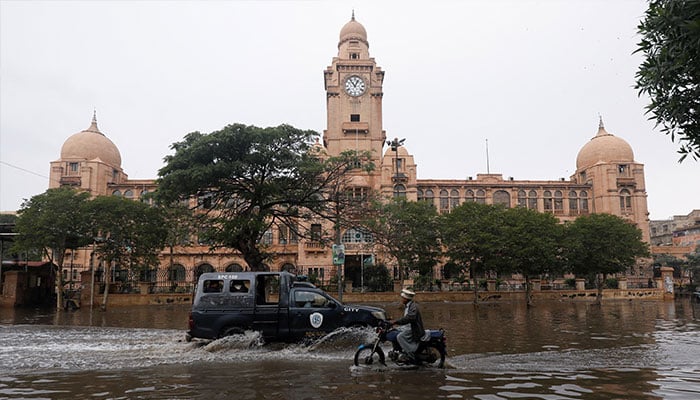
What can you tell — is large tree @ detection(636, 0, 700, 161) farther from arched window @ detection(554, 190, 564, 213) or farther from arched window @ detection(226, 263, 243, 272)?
arched window @ detection(554, 190, 564, 213)

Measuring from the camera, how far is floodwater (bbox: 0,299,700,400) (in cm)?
757

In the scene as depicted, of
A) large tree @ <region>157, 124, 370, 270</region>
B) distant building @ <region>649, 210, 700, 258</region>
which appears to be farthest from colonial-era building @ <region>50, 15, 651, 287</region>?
large tree @ <region>157, 124, 370, 270</region>

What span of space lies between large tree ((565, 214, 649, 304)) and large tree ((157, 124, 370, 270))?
2702cm

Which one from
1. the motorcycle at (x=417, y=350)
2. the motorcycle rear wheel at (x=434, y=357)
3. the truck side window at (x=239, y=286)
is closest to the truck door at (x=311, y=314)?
the truck side window at (x=239, y=286)

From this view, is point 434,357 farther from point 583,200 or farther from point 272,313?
point 583,200

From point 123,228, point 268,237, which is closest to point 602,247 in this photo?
point 268,237

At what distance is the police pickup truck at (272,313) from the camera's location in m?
11.9

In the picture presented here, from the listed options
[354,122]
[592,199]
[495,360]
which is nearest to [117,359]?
[495,360]

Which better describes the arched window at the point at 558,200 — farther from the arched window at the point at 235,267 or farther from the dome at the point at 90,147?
the dome at the point at 90,147

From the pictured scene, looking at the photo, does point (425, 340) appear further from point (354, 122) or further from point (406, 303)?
point (354, 122)

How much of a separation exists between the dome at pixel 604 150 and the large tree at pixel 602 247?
24204 mm

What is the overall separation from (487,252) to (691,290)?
25.1 m

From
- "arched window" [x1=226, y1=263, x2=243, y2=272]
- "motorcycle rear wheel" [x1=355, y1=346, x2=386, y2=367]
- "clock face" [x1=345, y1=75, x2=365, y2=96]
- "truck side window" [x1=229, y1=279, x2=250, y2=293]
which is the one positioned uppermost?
"clock face" [x1=345, y1=75, x2=365, y2=96]

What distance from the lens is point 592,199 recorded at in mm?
63344
